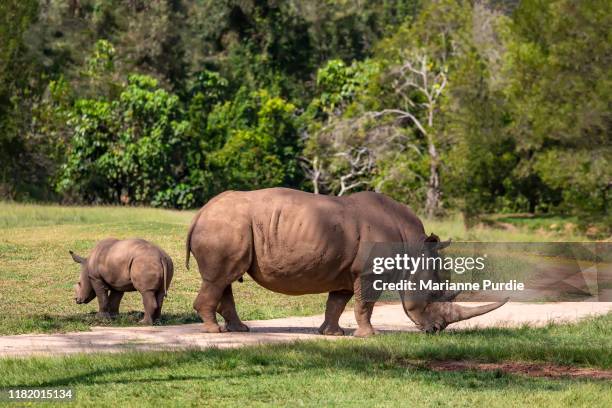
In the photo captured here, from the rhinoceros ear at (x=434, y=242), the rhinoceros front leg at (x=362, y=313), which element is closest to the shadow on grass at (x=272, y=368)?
the rhinoceros front leg at (x=362, y=313)

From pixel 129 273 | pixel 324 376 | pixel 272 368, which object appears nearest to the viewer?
pixel 324 376

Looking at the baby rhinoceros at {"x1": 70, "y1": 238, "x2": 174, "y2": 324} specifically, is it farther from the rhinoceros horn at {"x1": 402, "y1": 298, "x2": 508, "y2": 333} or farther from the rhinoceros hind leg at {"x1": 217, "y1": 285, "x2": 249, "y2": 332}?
the rhinoceros horn at {"x1": 402, "y1": 298, "x2": 508, "y2": 333}

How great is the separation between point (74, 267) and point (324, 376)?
11505mm

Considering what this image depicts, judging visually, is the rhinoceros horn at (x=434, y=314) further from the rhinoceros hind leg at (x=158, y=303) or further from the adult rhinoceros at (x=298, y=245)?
the rhinoceros hind leg at (x=158, y=303)

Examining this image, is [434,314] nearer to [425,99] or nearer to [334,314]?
[334,314]

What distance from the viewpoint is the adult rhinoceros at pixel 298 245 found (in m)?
12.8

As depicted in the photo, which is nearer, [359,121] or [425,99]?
[359,121]

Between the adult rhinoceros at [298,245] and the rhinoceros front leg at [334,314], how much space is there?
0.05 ft

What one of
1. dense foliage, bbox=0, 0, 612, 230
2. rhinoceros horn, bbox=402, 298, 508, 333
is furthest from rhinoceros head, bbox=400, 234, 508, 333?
dense foliage, bbox=0, 0, 612, 230

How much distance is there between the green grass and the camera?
371 inches

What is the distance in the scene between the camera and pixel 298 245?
12.8 meters

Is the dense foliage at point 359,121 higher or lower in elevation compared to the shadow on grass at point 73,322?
higher

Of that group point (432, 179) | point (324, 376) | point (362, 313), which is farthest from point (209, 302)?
point (432, 179)

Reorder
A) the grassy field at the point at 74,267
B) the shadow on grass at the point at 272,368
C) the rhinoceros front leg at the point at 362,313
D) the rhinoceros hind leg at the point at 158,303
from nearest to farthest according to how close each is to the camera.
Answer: the shadow on grass at the point at 272,368 < the rhinoceros front leg at the point at 362,313 < the rhinoceros hind leg at the point at 158,303 < the grassy field at the point at 74,267
